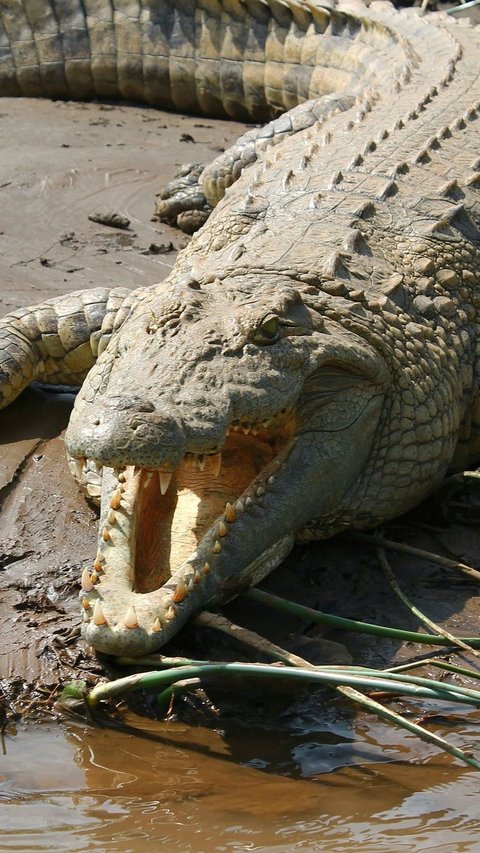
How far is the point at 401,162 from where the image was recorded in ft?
16.7

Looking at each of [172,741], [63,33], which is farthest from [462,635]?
[63,33]

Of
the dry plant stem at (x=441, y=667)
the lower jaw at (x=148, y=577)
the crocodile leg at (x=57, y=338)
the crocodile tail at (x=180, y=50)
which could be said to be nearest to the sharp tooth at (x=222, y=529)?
the lower jaw at (x=148, y=577)

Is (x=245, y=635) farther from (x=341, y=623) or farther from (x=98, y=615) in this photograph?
(x=98, y=615)

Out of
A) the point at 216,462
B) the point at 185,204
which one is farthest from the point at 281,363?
the point at 185,204

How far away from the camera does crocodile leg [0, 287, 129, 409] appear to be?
197 inches

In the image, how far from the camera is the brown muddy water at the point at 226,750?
3004 mm

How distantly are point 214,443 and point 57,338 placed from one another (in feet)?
6.16

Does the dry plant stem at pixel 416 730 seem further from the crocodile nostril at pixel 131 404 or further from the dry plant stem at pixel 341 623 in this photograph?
the crocodile nostril at pixel 131 404

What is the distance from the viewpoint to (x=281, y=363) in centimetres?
375

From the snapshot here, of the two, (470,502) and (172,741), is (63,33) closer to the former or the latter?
(470,502)

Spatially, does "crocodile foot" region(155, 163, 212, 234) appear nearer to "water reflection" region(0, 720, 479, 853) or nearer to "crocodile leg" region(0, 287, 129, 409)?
"crocodile leg" region(0, 287, 129, 409)

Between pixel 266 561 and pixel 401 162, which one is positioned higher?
pixel 401 162

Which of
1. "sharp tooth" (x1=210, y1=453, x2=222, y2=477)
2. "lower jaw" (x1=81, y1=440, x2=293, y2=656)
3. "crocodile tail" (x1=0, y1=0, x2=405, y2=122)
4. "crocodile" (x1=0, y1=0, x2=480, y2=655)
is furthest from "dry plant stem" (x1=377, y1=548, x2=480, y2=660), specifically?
"crocodile tail" (x1=0, y1=0, x2=405, y2=122)

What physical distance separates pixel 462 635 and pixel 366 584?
0.41 m
